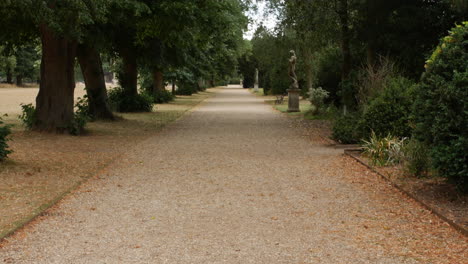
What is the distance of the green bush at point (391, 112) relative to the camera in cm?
1160

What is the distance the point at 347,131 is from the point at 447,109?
22.1 ft

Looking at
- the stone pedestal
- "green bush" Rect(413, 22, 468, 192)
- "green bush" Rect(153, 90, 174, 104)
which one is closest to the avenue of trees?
"green bush" Rect(413, 22, 468, 192)

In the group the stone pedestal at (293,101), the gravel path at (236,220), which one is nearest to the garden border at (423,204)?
the gravel path at (236,220)

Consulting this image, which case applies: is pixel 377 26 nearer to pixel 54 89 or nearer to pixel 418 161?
pixel 418 161

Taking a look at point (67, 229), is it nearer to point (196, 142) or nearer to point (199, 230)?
point (199, 230)

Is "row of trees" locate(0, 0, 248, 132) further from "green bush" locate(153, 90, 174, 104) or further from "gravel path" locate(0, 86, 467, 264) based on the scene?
"green bush" locate(153, 90, 174, 104)

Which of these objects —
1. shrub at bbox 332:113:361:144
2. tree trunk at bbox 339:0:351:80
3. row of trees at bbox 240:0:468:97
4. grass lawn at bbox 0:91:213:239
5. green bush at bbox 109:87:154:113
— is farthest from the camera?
green bush at bbox 109:87:154:113

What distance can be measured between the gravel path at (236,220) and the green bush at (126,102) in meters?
16.2

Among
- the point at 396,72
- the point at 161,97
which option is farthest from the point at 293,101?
the point at 161,97

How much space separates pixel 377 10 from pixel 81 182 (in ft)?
40.4

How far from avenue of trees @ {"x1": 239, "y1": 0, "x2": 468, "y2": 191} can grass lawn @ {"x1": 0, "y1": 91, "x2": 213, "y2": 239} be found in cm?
522

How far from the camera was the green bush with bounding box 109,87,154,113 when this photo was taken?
88.3ft

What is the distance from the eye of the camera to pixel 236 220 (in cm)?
648

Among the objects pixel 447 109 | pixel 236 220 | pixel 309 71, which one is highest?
pixel 309 71
